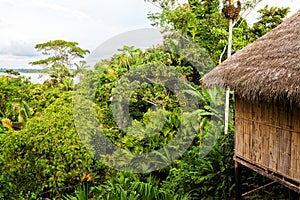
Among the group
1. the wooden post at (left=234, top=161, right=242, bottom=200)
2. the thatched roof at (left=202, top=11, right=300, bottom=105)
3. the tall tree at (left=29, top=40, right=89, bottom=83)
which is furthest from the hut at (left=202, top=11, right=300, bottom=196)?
the tall tree at (left=29, top=40, right=89, bottom=83)

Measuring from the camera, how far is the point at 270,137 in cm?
389

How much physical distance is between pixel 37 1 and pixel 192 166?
6.16 metres

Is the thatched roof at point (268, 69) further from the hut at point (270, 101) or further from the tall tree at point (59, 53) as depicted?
the tall tree at point (59, 53)

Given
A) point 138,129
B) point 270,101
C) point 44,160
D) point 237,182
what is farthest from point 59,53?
point 270,101

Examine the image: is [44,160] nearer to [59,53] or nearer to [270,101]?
[270,101]

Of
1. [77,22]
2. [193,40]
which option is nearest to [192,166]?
[193,40]

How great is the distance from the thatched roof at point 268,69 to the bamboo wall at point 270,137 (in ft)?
0.85

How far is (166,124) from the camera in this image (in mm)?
7645

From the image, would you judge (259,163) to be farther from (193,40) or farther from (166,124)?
→ (193,40)

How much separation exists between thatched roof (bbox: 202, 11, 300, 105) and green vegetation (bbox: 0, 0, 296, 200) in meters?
1.55

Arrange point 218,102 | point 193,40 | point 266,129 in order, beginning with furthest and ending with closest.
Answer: point 193,40, point 218,102, point 266,129

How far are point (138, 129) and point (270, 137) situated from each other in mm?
4267

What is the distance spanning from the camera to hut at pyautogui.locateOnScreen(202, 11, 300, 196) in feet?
11.2

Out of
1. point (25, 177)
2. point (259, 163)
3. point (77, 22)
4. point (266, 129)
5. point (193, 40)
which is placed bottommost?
point (25, 177)
